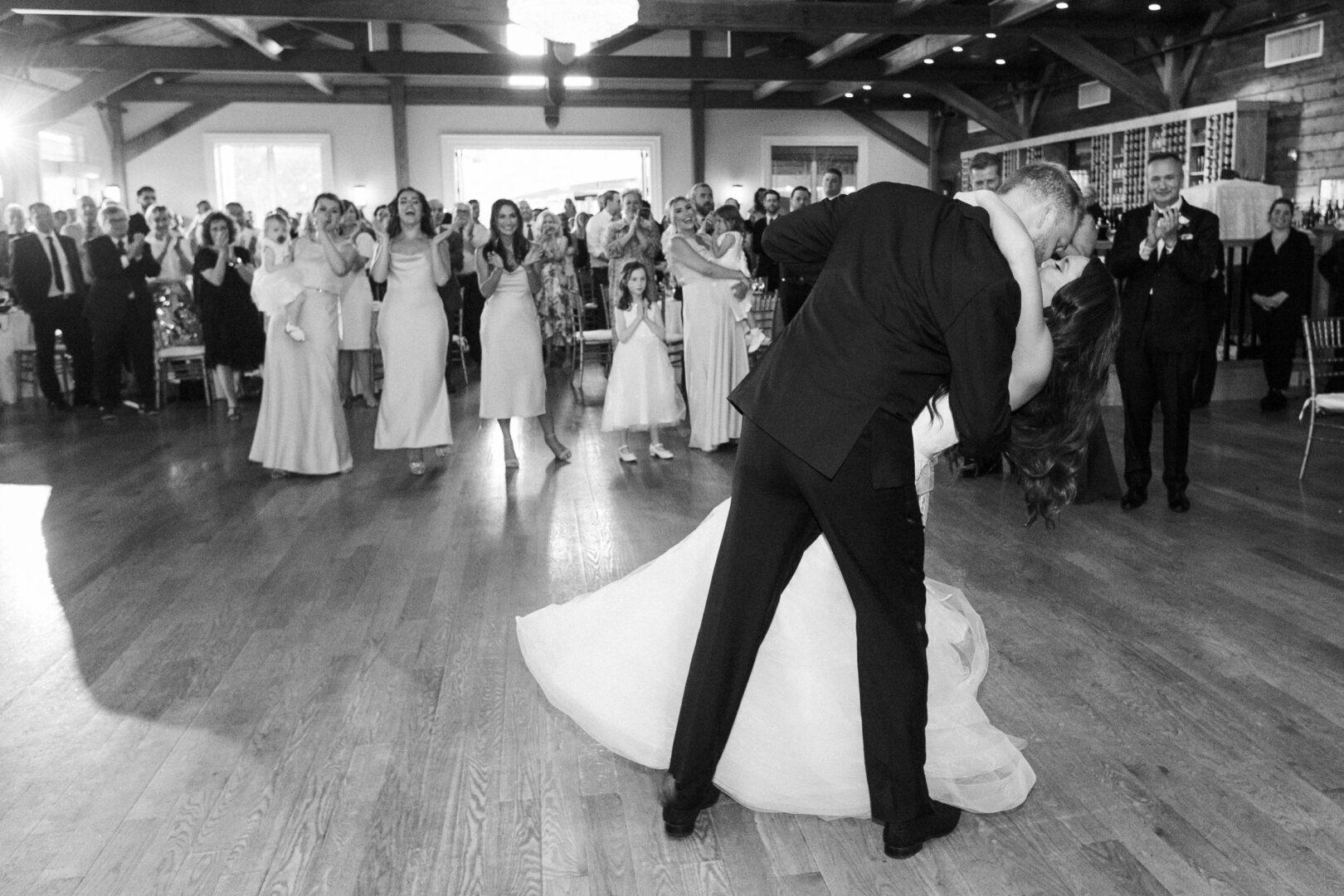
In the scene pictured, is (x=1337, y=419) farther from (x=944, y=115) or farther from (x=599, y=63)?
(x=944, y=115)

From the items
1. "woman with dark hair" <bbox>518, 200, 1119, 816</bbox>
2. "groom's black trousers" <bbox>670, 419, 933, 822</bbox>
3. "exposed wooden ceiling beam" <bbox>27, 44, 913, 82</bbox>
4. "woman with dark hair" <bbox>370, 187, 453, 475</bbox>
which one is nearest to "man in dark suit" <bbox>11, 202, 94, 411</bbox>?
"woman with dark hair" <bbox>370, 187, 453, 475</bbox>

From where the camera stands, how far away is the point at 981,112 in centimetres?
1625

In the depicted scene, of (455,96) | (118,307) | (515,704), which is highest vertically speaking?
(455,96)

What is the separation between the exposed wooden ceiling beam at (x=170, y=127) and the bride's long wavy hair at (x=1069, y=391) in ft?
56.5

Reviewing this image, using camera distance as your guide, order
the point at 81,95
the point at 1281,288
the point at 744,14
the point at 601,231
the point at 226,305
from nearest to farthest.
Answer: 1. the point at 226,305
2. the point at 1281,288
3. the point at 744,14
4. the point at 601,231
5. the point at 81,95

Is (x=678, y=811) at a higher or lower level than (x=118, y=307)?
lower

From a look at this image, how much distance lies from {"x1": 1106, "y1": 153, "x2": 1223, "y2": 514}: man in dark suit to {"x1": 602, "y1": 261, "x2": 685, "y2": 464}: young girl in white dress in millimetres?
2519

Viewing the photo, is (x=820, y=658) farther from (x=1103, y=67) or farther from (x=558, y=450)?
(x=1103, y=67)

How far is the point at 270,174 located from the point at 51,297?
31.0 ft

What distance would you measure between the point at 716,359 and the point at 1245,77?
26.9 ft

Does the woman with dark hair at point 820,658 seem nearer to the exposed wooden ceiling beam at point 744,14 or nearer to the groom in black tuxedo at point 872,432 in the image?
the groom in black tuxedo at point 872,432

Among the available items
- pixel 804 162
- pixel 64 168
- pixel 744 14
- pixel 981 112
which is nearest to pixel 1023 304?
pixel 744 14

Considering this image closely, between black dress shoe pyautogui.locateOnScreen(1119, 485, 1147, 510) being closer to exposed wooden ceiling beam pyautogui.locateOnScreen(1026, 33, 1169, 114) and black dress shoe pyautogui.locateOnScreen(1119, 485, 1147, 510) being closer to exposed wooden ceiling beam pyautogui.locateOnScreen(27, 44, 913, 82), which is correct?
exposed wooden ceiling beam pyautogui.locateOnScreen(1026, 33, 1169, 114)

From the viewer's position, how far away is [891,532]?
2053 mm
